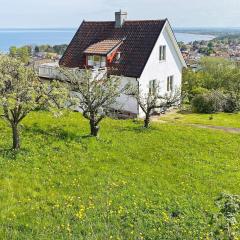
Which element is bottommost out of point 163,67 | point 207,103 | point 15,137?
point 15,137

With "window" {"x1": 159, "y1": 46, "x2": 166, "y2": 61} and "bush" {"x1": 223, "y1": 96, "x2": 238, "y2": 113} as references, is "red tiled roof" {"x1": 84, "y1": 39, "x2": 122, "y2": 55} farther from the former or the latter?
"bush" {"x1": 223, "y1": 96, "x2": 238, "y2": 113}

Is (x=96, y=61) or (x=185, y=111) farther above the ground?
(x=96, y=61)

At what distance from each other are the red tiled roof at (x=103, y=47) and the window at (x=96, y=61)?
500 millimetres

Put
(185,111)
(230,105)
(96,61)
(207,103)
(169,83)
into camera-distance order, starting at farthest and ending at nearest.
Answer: (230,105) → (169,83) → (207,103) → (185,111) → (96,61)

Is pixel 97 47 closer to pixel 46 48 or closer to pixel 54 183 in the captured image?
pixel 54 183

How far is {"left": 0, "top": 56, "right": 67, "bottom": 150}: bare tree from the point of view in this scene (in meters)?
14.4

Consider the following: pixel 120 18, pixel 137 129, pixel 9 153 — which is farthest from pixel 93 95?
pixel 120 18

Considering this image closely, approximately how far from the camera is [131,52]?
30.7 metres

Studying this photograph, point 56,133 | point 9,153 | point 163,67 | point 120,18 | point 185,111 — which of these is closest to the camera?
point 9,153

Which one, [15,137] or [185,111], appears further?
[185,111]

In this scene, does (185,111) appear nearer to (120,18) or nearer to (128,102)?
(128,102)

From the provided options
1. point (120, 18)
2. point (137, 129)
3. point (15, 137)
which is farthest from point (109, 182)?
point (120, 18)

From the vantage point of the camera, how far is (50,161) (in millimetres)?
15023

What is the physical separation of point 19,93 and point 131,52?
17.4 meters
